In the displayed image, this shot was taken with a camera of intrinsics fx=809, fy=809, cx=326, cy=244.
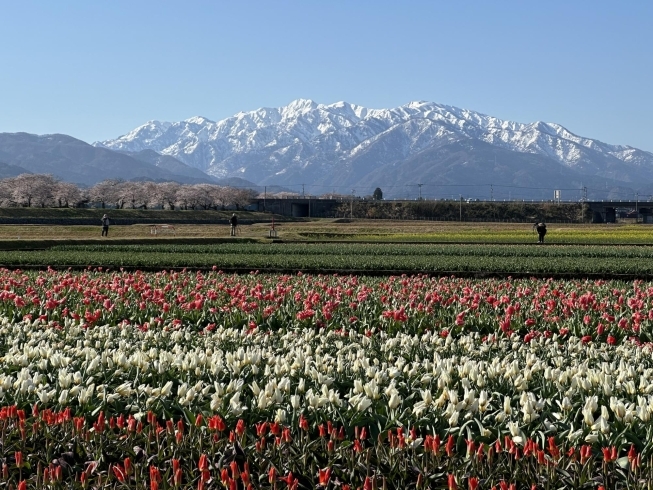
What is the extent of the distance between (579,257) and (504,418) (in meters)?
31.9

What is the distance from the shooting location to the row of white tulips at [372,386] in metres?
7.23

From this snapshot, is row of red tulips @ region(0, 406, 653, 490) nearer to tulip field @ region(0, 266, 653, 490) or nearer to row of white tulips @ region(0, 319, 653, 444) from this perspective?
tulip field @ region(0, 266, 653, 490)

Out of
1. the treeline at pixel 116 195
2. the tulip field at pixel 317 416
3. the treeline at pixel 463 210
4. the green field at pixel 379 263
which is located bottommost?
the green field at pixel 379 263

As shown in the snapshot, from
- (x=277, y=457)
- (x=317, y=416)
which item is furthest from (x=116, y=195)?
(x=277, y=457)

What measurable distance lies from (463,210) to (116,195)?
75.0 metres

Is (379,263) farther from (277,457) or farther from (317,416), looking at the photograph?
(277,457)

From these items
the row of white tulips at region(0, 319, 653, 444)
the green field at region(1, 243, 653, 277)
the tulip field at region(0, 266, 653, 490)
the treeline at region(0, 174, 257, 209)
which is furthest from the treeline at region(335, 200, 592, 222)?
the tulip field at region(0, 266, 653, 490)

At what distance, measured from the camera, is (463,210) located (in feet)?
586

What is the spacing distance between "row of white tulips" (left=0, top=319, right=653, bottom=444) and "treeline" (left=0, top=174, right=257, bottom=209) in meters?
131

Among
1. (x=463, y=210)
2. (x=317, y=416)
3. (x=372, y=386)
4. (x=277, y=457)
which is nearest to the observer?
(x=277, y=457)

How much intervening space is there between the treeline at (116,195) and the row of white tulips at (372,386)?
5158 inches

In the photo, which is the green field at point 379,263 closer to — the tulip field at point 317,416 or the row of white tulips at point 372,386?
the tulip field at point 317,416

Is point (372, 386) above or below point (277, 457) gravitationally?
above

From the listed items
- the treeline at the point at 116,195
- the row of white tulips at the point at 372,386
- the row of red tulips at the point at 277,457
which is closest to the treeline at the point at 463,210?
the treeline at the point at 116,195
